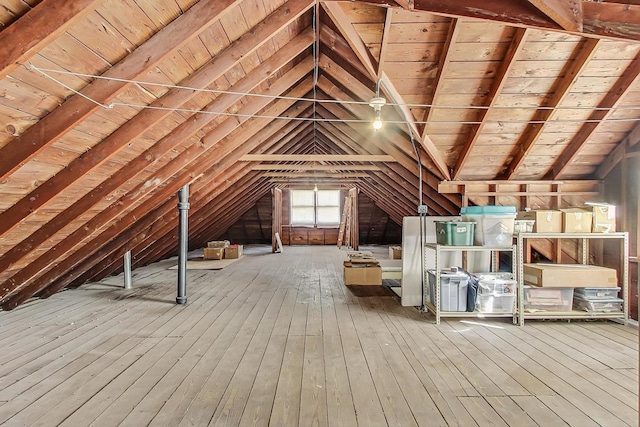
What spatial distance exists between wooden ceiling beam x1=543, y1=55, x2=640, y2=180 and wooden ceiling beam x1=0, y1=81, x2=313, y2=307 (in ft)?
9.74

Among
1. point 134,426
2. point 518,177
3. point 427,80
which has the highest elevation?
point 427,80

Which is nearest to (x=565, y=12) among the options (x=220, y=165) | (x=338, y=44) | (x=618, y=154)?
(x=338, y=44)

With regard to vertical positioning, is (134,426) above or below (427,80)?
below

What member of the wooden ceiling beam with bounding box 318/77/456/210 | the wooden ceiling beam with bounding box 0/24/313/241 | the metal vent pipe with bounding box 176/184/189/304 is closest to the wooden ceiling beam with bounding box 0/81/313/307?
the metal vent pipe with bounding box 176/184/189/304

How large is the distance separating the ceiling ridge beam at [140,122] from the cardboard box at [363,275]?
3650mm

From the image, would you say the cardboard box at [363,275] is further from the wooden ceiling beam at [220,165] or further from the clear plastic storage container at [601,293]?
the clear plastic storage container at [601,293]

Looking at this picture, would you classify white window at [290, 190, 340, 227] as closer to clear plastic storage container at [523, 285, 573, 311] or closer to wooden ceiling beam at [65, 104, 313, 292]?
wooden ceiling beam at [65, 104, 313, 292]

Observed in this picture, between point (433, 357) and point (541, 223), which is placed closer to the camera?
point (433, 357)

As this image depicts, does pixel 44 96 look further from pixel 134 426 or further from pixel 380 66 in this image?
pixel 380 66


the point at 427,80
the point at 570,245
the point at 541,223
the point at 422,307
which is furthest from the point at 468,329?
the point at 427,80

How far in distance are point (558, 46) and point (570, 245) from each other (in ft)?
8.34

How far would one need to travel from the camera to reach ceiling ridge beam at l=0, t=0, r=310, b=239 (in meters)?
2.63

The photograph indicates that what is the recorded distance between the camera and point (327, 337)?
3240 millimetres

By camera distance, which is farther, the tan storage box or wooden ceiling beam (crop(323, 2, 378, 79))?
the tan storage box
